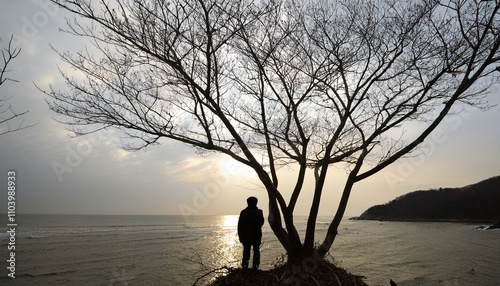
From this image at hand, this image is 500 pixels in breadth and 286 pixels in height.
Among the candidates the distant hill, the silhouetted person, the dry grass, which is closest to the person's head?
the silhouetted person

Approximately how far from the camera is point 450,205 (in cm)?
10188

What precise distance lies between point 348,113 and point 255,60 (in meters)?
2.53

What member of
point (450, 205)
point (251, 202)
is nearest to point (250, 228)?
point (251, 202)

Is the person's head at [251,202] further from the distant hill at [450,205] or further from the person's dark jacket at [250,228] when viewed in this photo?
the distant hill at [450,205]

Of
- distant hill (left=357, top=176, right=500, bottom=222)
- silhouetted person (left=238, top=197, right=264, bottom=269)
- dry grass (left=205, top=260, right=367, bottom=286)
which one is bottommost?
distant hill (left=357, top=176, right=500, bottom=222)

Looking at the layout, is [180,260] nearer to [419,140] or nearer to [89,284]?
[89,284]

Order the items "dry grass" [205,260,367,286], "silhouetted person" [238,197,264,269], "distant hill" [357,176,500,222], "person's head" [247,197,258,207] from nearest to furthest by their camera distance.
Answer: "dry grass" [205,260,367,286]
"silhouetted person" [238,197,264,269]
"person's head" [247,197,258,207]
"distant hill" [357,176,500,222]

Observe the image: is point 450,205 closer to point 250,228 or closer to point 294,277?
point 250,228

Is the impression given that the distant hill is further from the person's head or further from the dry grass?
the person's head

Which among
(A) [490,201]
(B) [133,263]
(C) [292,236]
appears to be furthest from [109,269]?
(A) [490,201]

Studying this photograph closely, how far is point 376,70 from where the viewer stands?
24.6 feet

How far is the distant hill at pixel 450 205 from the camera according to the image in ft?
288

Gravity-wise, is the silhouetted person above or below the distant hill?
above

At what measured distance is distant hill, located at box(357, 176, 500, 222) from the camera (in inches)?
3454
